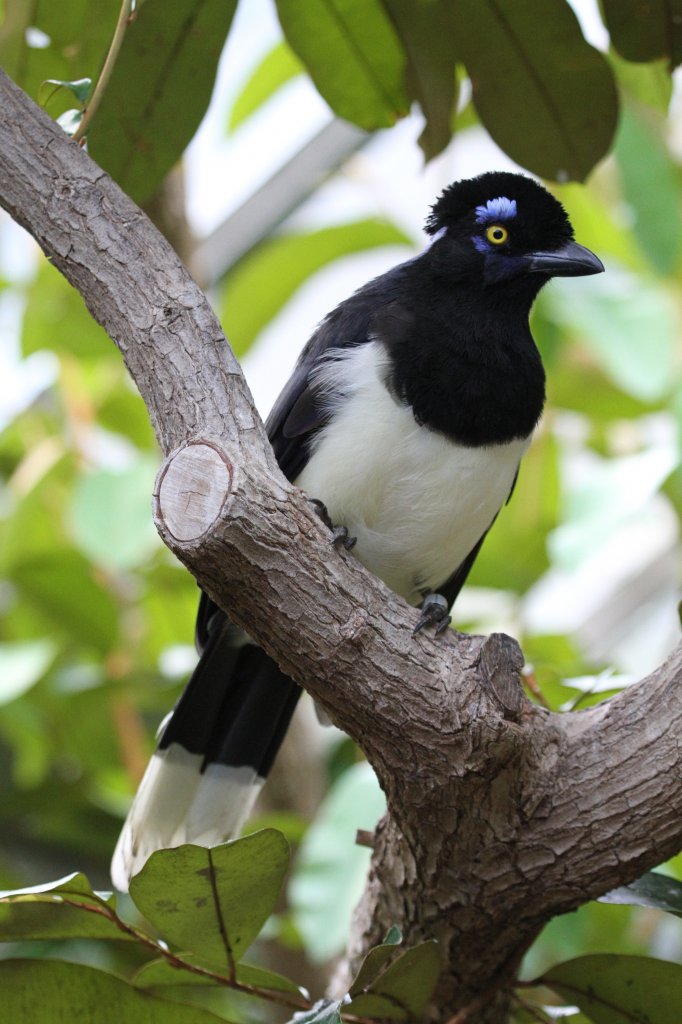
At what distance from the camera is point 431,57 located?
7.55 ft

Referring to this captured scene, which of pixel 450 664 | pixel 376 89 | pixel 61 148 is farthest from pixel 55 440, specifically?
pixel 450 664

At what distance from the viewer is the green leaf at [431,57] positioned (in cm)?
227

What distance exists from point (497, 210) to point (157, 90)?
80 centimetres

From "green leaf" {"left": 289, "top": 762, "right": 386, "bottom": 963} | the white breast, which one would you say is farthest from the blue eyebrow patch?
"green leaf" {"left": 289, "top": 762, "right": 386, "bottom": 963}

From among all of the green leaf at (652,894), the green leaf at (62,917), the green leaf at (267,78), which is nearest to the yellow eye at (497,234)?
the green leaf at (267,78)

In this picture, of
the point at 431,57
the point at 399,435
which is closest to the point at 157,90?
the point at 431,57

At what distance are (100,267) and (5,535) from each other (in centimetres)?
184

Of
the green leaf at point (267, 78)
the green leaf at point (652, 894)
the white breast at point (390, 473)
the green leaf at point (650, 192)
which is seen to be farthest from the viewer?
the green leaf at point (267, 78)

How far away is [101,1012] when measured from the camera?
1.88 metres

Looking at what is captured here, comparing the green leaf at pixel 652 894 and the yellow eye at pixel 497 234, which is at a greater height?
the yellow eye at pixel 497 234

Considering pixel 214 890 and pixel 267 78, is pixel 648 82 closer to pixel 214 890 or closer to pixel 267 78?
pixel 267 78

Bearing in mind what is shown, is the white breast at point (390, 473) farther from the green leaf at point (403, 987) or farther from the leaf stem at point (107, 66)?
the green leaf at point (403, 987)

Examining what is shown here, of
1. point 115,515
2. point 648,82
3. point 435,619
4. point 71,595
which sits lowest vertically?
point 435,619

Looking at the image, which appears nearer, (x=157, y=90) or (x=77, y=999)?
(x=77, y=999)
